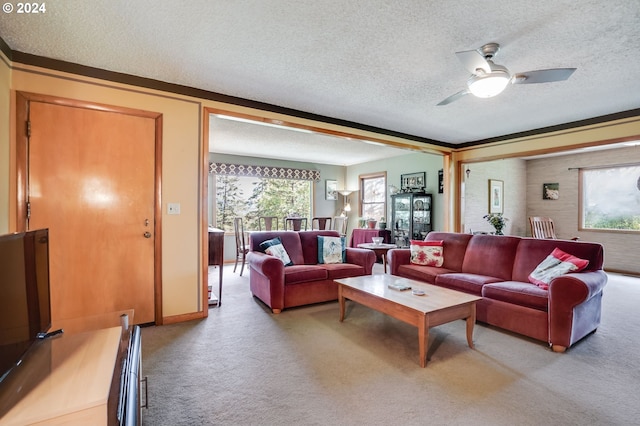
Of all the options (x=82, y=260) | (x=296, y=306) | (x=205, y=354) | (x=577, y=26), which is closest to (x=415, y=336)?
(x=296, y=306)

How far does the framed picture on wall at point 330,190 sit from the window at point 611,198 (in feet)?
18.5

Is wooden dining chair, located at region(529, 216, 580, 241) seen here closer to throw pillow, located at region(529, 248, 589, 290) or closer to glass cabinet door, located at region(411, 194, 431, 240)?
glass cabinet door, located at region(411, 194, 431, 240)

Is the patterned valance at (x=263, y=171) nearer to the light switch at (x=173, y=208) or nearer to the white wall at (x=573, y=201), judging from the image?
the light switch at (x=173, y=208)

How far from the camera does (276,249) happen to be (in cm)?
390

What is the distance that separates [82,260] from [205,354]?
1483 mm

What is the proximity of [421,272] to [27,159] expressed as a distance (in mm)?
4133

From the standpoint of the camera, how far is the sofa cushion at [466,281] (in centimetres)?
319

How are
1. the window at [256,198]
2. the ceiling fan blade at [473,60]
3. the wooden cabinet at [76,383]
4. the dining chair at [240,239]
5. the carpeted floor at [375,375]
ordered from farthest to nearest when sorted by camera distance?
1. the window at [256,198]
2. the dining chair at [240,239]
3. the ceiling fan blade at [473,60]
4. the carpeted floor at [375,375]
5. the wooden cabinet at [76,383]

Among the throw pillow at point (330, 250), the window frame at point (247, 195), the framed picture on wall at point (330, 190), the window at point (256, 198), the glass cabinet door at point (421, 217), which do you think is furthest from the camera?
the framed picture on wall at point (330, 190)

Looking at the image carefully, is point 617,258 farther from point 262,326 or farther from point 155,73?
point 155,73

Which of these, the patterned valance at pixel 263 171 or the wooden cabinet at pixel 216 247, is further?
the patterned valance at pixel 263 171

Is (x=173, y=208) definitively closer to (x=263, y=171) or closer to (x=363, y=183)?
(x=263, y=171)

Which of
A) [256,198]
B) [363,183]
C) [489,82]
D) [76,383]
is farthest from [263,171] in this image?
[76,383]

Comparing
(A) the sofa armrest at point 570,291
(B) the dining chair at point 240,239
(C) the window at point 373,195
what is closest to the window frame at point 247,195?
(B) the dining chair at point 240,239
